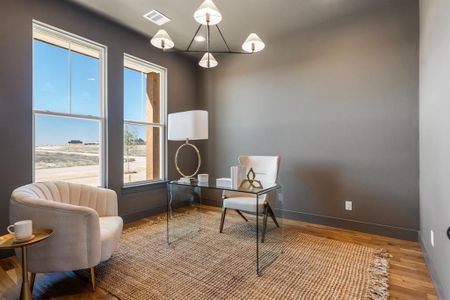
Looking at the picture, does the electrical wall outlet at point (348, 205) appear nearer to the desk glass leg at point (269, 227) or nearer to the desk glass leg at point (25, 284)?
the desk glass leg at point (269, 227)

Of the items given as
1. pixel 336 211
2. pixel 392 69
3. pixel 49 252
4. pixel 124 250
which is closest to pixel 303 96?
pixel 392 69

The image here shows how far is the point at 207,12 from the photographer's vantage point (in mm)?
1935

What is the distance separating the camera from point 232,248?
260 centimetres

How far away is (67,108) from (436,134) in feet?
12.6

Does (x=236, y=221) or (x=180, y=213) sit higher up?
(x=180, y=213)

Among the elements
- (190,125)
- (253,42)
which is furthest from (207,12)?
(190,125)

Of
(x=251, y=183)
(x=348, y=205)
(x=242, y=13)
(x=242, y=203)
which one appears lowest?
(x=348, y=205)

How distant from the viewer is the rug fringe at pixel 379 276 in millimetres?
1756

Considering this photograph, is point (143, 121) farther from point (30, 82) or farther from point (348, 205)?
point (348, 205)

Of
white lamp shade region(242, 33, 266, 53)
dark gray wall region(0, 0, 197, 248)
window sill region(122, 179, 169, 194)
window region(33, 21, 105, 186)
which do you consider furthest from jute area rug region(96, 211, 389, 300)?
white lamp shade region(242, 33, 266, 53)

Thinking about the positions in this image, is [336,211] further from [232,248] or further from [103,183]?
[103,183]

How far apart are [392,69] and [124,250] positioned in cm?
375

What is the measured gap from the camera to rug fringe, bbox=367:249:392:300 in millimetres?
1756

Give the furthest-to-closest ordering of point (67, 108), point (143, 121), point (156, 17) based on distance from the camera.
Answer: point (143, 121)
point (156, 17)
point (67, 108)
